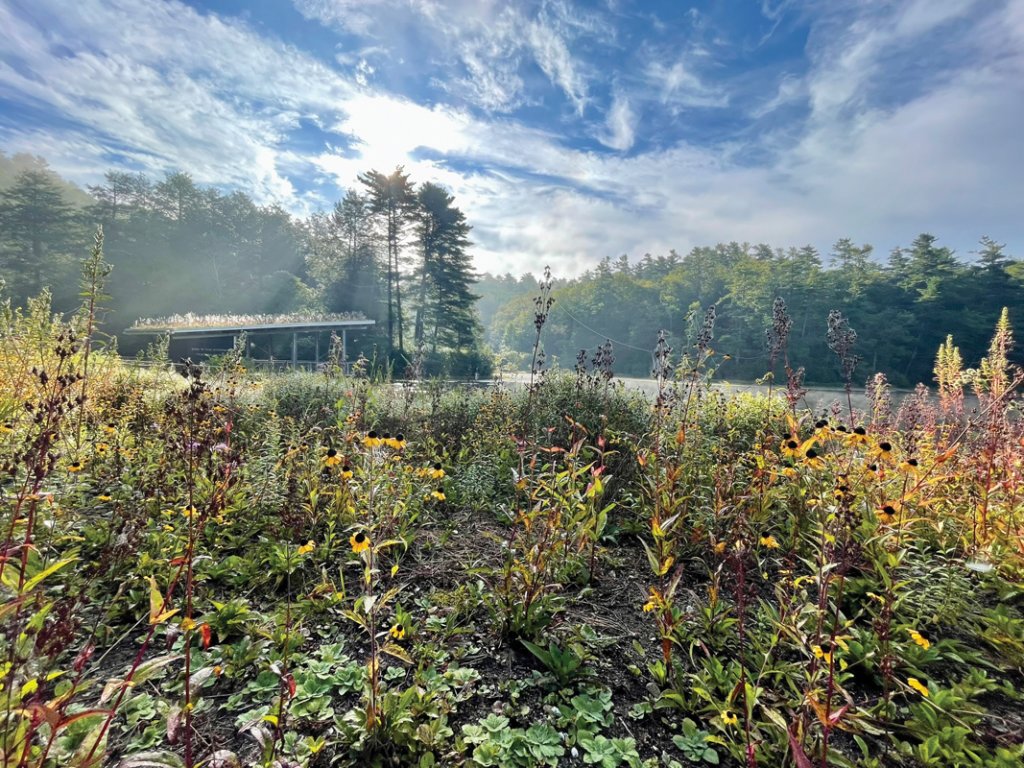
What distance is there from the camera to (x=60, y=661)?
1.67 meters

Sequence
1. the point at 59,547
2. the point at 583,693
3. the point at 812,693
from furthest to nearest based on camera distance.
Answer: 1. the point at 59,547
2. the point at 583,693
3. the point at 812,693

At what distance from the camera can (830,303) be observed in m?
35.6

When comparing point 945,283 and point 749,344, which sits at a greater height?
point 945,283

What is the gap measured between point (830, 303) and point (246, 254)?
51652 millimetres

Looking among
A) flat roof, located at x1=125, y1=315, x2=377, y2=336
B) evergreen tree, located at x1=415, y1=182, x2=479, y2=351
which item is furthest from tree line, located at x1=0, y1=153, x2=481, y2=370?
flat roof, located at x1=125, y1=315, x2=377, y2=336

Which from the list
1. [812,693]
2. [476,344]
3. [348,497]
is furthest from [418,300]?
[812,693]

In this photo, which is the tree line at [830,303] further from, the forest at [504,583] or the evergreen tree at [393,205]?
the forest at [504,583]

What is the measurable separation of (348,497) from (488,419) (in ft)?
8.36

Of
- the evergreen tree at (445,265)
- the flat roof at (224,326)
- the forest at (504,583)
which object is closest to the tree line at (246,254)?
the evergreen tree at (445,265)

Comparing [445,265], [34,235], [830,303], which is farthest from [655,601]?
[34,235]

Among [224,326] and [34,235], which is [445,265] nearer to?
[224,326]

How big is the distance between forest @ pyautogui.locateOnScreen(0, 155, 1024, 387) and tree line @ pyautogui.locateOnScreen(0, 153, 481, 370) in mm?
113

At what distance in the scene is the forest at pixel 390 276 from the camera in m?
29.0

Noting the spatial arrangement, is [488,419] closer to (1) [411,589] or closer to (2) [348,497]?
(2) [348,497]
